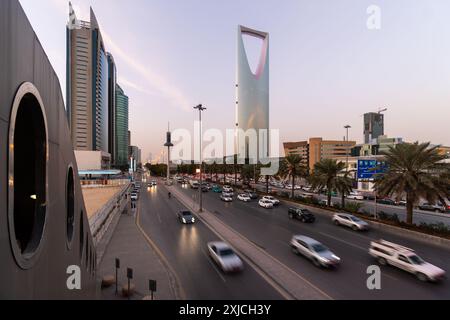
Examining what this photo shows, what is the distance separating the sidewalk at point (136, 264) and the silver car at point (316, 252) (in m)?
8.16

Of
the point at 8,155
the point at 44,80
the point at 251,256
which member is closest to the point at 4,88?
the point at 8,155

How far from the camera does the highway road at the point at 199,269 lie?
10523 millimetres

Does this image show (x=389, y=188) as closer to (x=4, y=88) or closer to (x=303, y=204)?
(x=303, y=204)

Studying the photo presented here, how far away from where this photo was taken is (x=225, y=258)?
1305cm

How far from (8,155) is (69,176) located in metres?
4.69

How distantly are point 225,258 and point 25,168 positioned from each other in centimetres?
1091

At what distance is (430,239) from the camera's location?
1745 cm

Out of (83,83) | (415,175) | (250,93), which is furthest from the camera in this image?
(250,93)

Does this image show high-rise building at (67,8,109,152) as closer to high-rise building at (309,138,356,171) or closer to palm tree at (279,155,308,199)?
palm tree at (279,155,308,199)

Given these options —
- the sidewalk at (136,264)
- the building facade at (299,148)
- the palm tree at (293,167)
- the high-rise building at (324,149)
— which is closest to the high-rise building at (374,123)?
the high-rise building at (324,149)

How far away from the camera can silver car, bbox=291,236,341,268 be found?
12750 millimetres

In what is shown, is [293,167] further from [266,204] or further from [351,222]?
[351,222]

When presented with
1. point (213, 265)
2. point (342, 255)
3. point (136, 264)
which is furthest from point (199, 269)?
point (342, 255)
